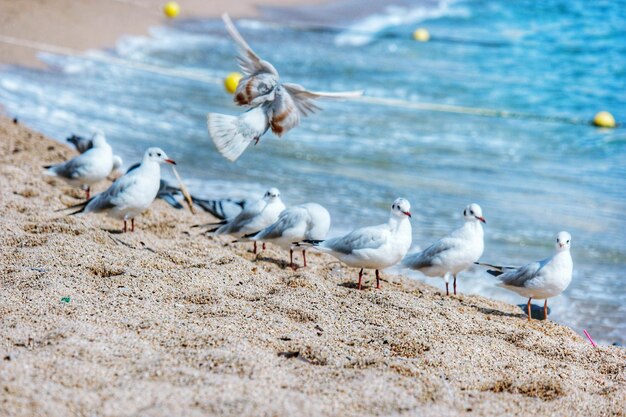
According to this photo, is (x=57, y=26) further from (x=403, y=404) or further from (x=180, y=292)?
(x=403, y=404)

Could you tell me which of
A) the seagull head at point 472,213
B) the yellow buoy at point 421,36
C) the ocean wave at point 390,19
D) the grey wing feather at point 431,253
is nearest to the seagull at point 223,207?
the grey wing feather at point 431,253

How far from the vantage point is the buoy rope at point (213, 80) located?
14.4 metres

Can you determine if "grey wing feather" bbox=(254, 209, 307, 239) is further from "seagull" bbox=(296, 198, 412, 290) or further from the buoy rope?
the buoy rope

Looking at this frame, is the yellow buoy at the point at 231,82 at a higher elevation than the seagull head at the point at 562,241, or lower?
higher

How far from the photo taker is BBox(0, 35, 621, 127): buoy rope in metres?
14.4

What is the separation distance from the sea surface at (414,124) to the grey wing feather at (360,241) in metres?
1.24

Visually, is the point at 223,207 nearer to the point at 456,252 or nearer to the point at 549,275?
the point at 456,252

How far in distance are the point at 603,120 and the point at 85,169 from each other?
8.97 metres

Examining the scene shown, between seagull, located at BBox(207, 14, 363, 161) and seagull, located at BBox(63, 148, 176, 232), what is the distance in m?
0.84

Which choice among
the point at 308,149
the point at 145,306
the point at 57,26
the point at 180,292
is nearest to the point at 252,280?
the point at 180,292

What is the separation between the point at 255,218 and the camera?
23.3ft

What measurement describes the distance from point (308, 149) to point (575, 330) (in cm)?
560

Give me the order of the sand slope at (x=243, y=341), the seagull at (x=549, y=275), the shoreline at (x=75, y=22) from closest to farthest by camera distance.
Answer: the sand slope at (x=243, y=341)
the seagull at (x=549, y=275)
the shoreline at (x=75, y=22)

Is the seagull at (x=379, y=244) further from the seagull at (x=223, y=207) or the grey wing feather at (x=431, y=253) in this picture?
the seagull at (x=223, y=207)
